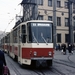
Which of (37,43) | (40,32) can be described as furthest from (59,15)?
(37,43)

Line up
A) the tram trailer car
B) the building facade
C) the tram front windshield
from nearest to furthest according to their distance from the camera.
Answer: the tram trailer car → the tram front windshield → the building facade

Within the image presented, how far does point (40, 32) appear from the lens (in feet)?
44.8

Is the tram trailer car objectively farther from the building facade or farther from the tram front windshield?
the building facade

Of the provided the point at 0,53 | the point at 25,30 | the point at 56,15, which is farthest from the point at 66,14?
the point at 0,53

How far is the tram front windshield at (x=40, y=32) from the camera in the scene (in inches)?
531

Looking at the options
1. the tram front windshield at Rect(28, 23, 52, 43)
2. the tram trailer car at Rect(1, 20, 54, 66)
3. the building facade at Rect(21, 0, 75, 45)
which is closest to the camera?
the tram trailer car at Rect(1, 20, 54, 66)

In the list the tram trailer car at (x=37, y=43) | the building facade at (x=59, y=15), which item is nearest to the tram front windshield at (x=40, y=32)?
the tram trailer car at (x=37, y=43)

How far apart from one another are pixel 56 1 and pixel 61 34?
7579 mm

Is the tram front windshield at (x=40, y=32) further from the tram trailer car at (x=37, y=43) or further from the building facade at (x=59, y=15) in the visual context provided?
the building facade at (x=59, y=15)

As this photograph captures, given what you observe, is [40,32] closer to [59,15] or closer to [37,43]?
[37,43]

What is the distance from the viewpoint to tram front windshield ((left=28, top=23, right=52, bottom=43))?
13477 mm

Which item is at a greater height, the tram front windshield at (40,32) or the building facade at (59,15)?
the building facade at (59,15)

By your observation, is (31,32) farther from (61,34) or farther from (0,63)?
(61,34)

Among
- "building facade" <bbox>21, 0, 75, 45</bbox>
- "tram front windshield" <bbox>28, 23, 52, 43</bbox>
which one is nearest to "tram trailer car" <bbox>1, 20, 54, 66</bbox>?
"tram front windshield" <bbox>28, 23, 52, 43</bbox>
